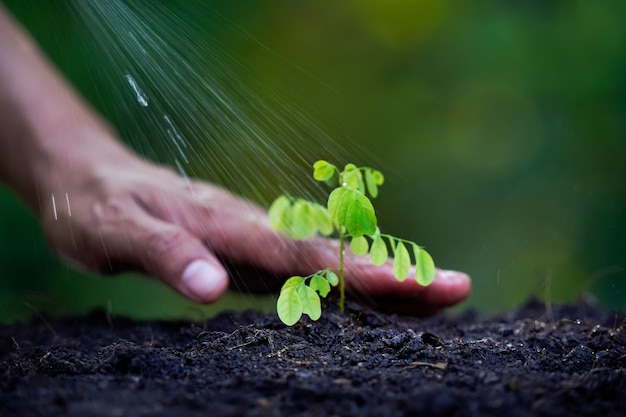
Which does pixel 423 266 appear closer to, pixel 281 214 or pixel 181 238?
pixel 281 214

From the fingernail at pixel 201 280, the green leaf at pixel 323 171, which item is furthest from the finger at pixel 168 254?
the green leaf at pixel 323 171

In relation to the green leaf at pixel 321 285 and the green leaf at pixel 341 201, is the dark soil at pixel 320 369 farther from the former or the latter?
the green leaf at pixel 341 201

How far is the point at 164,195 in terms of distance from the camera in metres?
2.37

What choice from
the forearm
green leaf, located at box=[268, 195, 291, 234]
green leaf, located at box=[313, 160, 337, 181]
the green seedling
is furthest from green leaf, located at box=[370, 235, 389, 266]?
the forearm

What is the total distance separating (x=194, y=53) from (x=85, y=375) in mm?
1229

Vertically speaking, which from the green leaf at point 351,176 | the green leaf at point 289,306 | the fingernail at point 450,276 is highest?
the green leaf at point 351,176

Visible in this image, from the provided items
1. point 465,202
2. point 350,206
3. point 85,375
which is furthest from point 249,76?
point 85,375

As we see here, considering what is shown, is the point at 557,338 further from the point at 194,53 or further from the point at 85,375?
the point at 194,53

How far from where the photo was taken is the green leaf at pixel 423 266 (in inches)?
66.7

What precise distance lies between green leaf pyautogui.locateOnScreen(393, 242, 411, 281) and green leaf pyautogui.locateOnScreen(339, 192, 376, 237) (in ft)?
0.30

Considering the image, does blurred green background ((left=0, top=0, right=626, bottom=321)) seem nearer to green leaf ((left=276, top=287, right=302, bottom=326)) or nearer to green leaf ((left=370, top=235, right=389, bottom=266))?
green leaf ((left=370, top=235, right=389, bottom=266))

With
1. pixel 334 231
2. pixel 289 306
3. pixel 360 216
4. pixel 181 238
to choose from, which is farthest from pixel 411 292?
pixel 181 238

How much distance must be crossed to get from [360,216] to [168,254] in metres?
0.72

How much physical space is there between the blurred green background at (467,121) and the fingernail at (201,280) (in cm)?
253
